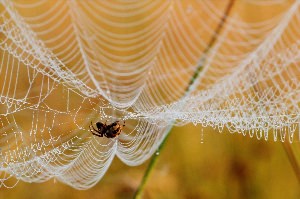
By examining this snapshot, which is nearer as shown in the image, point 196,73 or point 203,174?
point 196,73

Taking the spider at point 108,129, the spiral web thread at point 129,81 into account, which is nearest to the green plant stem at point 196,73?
the spiral web thread at point 129,81

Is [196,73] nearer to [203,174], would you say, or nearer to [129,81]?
[129,81]

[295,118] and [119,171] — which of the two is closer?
[295,118]

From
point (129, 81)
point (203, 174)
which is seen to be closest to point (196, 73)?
point (129, 81)

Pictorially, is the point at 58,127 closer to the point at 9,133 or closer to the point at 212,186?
the point at 9,133

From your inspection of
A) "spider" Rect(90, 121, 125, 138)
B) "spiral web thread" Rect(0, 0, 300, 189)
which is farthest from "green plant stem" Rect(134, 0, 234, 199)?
"spider" Rect(90, 121, 125, 138)

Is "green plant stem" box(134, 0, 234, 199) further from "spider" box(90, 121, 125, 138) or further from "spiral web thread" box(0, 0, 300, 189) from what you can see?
"spider" box(90, 121, 125, 138)

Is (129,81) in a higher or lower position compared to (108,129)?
higher

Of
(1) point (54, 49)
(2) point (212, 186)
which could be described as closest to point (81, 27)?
(1) point (54, 49)
